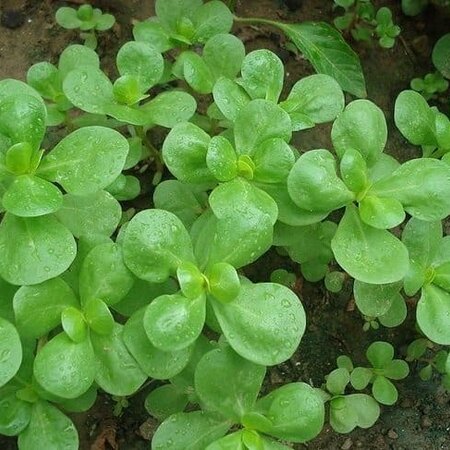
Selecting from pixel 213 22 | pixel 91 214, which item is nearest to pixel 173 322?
pixel 91 214

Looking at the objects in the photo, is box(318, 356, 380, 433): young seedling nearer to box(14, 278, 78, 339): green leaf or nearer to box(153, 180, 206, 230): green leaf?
box(153, 180, 206, 230): green leaf

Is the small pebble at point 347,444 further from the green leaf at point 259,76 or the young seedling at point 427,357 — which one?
the green leaf at point 259,76

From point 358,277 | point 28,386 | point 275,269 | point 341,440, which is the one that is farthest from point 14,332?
point 341,440

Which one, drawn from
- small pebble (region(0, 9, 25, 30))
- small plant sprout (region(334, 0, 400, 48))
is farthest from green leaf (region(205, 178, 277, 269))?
small pebble (region(0, 9, 25, 30))

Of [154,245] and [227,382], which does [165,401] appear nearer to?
[227,382]

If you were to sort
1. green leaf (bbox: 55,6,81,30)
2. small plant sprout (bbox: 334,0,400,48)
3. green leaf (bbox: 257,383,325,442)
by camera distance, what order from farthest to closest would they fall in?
small plant sprout (bbox: 334,0,400,48) < green leaf (bbox: 55,6,81,30) < green leaf (bbox: 257,383,325,442)

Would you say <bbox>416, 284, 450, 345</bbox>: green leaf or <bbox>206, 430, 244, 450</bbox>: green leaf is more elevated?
<bbox>416, 284, 450, 345</bbox>: green leaf

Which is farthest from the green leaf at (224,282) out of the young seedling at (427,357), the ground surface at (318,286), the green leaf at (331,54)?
the green leaf at (331,54)
